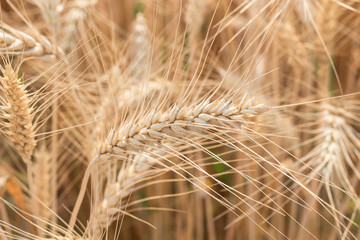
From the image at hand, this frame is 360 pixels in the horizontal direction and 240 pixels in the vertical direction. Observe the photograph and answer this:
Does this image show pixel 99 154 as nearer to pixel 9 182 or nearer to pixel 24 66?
pixel 9 182

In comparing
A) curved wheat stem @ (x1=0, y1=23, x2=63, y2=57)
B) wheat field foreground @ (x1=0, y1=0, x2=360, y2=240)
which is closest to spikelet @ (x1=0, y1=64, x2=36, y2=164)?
wheat field foreground @ (x1=0, y1=0, x2=360, y2=240)

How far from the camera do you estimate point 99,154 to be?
704 millimetres

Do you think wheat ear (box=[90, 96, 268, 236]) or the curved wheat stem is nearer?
wheat ear (box=[90, 96, 268, 236])

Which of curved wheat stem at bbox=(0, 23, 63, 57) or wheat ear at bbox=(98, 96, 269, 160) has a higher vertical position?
curved wheat stem at bbox=(0, 23, 63, 57)

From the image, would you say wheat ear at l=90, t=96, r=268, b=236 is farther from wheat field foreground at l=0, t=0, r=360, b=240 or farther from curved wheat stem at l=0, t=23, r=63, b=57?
curved wheat stem at l=0, t=23, r=63, b=57

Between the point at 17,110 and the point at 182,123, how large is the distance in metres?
0.26

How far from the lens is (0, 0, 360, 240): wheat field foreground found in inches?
26.9

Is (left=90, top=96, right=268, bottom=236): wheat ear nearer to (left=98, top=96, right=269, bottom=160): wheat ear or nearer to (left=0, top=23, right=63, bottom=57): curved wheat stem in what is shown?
(left=98, top=96, right=269, bottom=160): wheat ear

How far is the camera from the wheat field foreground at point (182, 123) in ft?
2.24

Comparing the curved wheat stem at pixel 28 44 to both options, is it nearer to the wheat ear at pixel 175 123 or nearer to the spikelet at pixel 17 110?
the spikelet at pixel 17 110

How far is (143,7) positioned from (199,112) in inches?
38.9

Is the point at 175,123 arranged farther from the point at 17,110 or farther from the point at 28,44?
the point at 28,44

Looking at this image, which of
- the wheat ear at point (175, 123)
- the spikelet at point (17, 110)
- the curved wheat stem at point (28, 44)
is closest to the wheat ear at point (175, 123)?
the wheat ear at point (175, 123)

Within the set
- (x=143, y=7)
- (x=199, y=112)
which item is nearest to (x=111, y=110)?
(x=199, y=112)
